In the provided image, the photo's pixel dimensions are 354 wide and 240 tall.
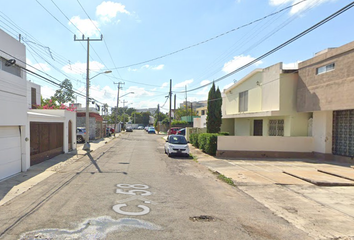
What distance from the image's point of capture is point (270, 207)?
22.1 ft

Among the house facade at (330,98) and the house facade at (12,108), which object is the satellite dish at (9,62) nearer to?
the house facade at (12,108)

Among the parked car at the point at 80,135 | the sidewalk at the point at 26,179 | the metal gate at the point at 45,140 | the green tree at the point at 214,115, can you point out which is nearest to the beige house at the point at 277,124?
the green tree at the point at 214,115

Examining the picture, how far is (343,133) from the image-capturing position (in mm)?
14477

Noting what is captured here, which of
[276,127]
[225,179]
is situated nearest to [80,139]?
[276,127]

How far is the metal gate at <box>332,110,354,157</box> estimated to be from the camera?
13938 millimetres

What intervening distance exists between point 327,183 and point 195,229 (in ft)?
23.2

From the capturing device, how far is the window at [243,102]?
2245 cm

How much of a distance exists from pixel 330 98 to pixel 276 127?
5834mm

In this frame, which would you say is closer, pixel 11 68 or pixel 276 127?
pixel 11 68

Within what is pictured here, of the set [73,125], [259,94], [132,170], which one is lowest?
[132,170]

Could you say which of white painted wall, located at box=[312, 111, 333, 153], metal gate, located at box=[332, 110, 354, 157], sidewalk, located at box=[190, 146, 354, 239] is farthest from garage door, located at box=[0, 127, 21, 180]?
metal gate, located at box=[332, 110, 354, 157]

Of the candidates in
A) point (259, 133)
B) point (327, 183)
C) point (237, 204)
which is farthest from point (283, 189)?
point (259, 133)

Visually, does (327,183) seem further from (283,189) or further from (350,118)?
(350,118)

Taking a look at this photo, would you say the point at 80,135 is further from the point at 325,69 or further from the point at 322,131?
the point at 325,69
